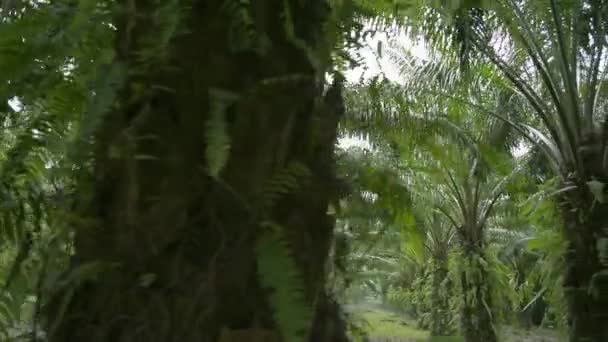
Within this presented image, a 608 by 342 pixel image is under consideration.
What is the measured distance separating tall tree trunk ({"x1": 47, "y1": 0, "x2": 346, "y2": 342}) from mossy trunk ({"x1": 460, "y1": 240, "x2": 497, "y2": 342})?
889cm

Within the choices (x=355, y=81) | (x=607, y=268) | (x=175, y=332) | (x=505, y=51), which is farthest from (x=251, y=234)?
(x=505, y=51)

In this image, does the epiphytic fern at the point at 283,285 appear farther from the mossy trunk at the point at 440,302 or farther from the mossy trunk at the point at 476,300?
the mossy trunk at the point at 440,302

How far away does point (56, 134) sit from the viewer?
3.96ft

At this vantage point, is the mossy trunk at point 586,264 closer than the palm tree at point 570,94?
Yes

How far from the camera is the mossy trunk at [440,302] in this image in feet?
37.9

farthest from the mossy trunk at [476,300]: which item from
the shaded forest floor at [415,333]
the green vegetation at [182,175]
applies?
the green vegetation at [182,175]

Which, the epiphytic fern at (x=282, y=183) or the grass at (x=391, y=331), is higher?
the epiphytic fern at (x=282, y=183)

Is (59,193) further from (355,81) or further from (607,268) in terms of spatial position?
(607,268)

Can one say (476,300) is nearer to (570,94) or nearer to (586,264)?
A: (570,94)

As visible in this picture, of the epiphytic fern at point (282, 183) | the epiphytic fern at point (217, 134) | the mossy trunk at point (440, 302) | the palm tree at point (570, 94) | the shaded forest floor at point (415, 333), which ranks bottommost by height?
the shaded forest floor at point (415, 333)

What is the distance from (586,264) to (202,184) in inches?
167

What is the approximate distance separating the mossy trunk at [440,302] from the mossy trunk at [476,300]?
1.43m

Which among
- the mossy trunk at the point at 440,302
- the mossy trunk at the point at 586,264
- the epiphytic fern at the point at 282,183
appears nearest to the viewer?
the epiphytic fern at the point at 282,183

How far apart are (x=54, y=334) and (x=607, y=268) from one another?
429 centimetres
